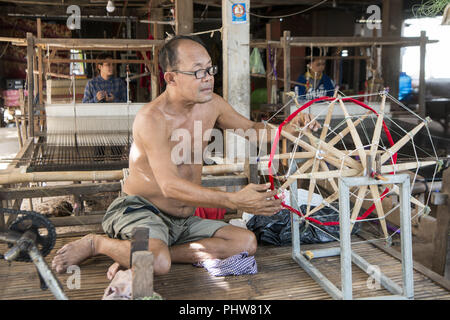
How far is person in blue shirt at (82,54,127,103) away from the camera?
274 inches

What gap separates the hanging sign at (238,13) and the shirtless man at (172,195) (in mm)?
1217

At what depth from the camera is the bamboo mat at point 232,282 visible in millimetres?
2555

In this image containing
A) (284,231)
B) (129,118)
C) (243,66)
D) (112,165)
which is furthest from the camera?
(129,118)

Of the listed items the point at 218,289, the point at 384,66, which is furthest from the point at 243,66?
the point at 384,66

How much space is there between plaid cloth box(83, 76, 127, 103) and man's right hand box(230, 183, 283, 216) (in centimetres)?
506

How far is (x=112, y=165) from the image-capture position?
182 inches

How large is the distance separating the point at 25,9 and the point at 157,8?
3311 mm

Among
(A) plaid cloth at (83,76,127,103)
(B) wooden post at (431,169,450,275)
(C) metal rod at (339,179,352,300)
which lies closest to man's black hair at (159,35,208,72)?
(C) metal rod at (339,179,352,300)

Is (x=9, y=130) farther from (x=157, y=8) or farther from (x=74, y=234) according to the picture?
(x=74, y=234)

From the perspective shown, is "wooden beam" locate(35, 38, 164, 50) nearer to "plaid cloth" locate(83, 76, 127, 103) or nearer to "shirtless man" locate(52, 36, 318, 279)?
"plaid cloth" locate(83, 76, 127, 103)

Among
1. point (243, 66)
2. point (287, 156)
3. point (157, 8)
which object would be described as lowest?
point (287, 156)

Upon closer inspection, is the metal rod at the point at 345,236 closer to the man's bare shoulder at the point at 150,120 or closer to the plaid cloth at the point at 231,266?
the plaid cloth at the point at 231,266

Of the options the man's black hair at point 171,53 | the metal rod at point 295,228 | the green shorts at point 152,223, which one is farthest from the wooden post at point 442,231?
the man's black hair at point 171,53
